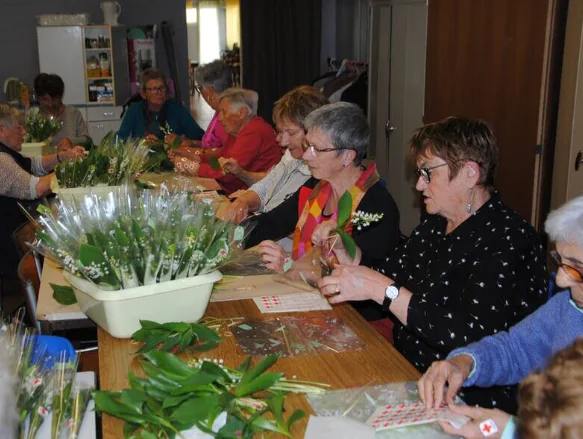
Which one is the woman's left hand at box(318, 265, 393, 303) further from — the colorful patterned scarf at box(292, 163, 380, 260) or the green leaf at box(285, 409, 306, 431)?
the colorful patterned scarf at box(292, 163, 380, 260)

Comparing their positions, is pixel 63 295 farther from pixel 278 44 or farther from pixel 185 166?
pixel 278 44

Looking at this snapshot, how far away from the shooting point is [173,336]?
1.92 meters

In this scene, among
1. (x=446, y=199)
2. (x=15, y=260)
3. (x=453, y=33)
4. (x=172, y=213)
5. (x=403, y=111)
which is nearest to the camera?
(x=172, y=213)

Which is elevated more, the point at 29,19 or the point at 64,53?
the point at 29,19

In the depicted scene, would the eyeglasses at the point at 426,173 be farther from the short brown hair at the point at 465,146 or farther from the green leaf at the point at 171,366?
the green leaf at the point at 171,366

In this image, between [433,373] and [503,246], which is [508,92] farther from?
[433,373]

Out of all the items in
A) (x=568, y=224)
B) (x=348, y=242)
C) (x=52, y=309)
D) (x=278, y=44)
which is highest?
(x=278, y=44)

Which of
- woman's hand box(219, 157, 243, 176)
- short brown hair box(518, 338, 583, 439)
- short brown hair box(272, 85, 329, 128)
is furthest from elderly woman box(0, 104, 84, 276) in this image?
short brown hair box(518, 338, 583, 439)

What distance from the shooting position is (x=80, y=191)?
3.34 metres

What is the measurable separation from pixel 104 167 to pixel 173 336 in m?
1.86

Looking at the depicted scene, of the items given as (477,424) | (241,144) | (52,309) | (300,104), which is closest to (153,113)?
(241,144)

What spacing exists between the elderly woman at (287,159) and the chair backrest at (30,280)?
919 mm

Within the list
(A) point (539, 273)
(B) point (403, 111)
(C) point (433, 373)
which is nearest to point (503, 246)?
(A) point (539, 273)

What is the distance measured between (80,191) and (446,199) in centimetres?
186
